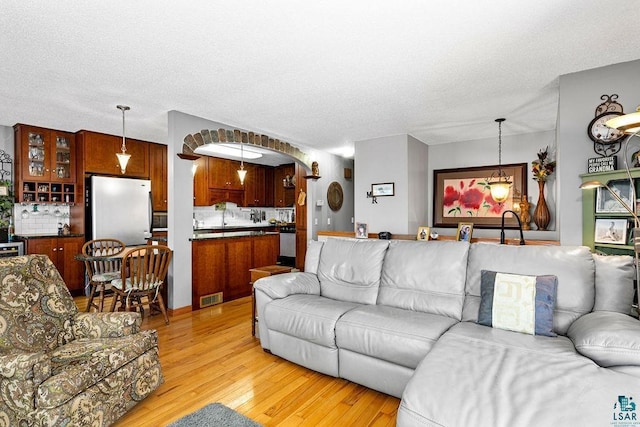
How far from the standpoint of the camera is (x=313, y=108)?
4.04m

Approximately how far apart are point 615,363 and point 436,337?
2.76ft

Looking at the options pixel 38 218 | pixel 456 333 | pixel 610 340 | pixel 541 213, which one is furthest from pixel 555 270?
pixel 38 218

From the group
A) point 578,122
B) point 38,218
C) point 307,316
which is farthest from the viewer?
point 38,218

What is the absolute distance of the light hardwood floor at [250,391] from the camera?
6.69ft

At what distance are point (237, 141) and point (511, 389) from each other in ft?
14.7

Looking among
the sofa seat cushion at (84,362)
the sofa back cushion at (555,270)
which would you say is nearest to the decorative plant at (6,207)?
the sofa seat cushion at (84,362)

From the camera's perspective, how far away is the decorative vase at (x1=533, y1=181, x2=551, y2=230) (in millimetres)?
5023

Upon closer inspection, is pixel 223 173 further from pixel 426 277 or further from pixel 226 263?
pixel 426 277

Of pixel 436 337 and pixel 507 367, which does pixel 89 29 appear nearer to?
pixel 436 337

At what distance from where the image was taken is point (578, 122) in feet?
9.71

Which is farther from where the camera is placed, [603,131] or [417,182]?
[417,182]

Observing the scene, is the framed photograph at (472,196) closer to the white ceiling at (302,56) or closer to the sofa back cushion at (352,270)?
the white ceiling at (302,56)

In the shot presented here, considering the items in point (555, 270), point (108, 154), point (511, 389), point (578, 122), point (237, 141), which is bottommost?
point (511, 389)

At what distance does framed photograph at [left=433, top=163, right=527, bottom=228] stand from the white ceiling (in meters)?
1.40
